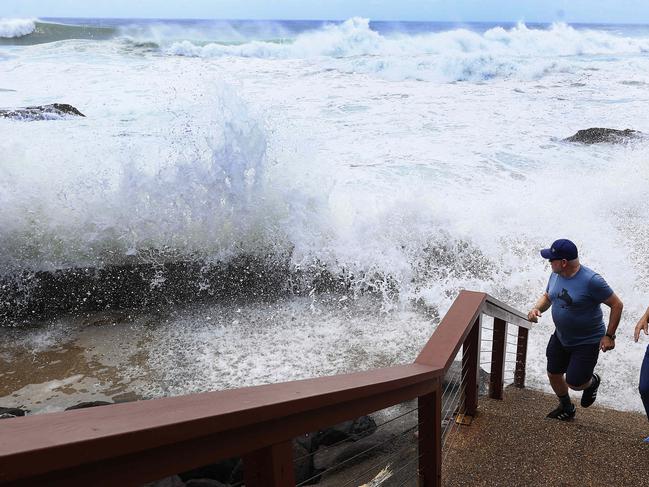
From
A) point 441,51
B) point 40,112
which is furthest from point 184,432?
point 441,51

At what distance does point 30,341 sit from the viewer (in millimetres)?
7859

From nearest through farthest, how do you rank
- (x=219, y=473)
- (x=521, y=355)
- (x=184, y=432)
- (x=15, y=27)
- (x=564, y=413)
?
(x=184, y=432)
(x=219, y=473)
(x=564, y=413)
(x=521, y=355)
(x=15, y=27)

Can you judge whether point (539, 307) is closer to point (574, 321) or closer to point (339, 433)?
point (574, 321)

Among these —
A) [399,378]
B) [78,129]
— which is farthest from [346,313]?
[78,129]

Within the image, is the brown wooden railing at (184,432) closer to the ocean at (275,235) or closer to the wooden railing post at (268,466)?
the wooden railing post at (268,466)

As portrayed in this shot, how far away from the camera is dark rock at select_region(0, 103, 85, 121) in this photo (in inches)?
745

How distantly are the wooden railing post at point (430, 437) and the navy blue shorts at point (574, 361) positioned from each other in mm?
2760

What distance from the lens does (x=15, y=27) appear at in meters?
38.2

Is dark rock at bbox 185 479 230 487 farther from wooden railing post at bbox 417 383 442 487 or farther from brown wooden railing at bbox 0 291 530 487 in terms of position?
brown wooden railing at bbox 0 291 530 487

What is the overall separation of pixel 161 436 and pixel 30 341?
25.6 feet

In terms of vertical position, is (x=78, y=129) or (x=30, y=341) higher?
(x=78, y=129)

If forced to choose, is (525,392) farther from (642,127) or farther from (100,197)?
(642,127)

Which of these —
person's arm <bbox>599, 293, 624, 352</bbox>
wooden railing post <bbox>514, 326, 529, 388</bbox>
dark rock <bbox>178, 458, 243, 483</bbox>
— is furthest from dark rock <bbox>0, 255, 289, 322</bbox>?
person's arm <bbox>599, 293, 624, 352</bbox>

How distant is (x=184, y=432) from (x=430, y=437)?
1750mm
